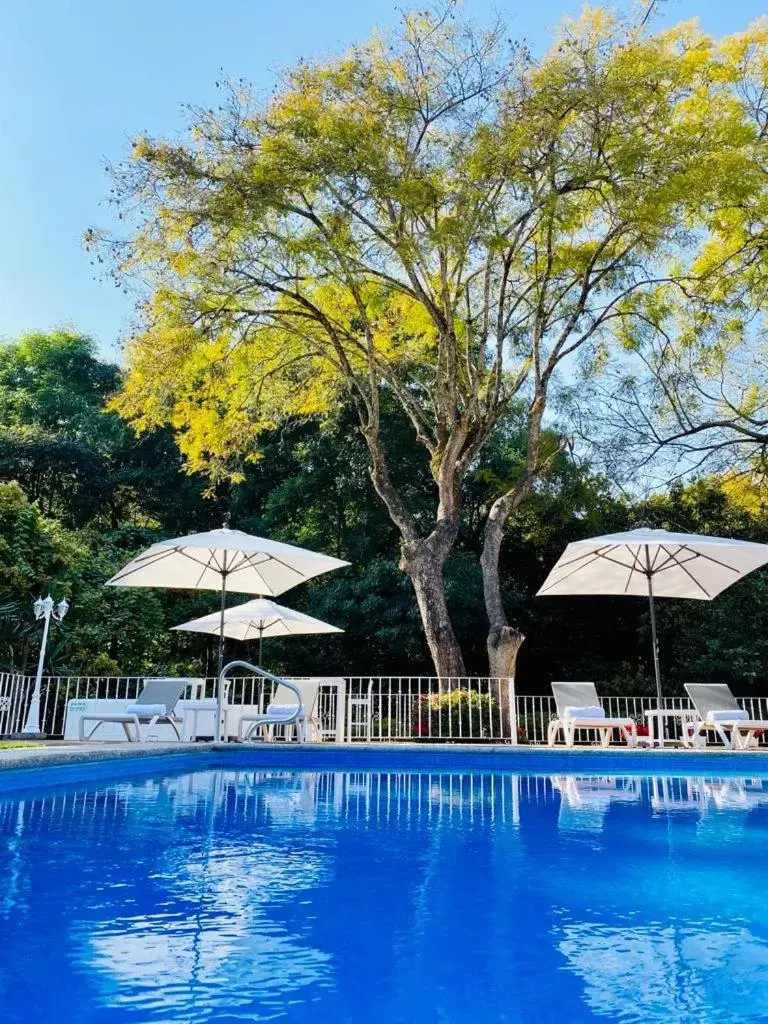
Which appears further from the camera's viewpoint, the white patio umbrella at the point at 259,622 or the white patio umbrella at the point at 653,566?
the white patio umbrella at the point at 259,622

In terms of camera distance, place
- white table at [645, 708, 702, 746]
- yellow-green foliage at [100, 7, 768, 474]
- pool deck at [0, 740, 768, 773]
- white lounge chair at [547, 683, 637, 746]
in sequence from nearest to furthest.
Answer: pool deck at [0, 740, 768, 773], white table at [645, 708, 702, 746], white lounge chair at [547, 683, 637, 746], yellow-green foliage at [100, 7, 768, 474]

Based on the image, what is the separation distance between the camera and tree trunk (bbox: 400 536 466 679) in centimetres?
1370

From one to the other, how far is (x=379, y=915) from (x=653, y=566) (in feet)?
33.3

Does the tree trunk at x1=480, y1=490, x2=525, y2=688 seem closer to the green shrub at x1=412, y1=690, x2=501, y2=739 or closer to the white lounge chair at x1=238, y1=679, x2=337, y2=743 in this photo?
the green shrub at x1=412, y1=690, x2=501, y2=739

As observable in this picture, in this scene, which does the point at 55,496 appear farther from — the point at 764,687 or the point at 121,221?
the point at 764,687

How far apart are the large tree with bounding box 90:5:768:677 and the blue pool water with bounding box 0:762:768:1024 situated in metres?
8.25

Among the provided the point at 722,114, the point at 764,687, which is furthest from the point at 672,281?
the point at 764,687

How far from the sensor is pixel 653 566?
492 inches

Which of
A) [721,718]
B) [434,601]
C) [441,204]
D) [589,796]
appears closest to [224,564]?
[434,601]

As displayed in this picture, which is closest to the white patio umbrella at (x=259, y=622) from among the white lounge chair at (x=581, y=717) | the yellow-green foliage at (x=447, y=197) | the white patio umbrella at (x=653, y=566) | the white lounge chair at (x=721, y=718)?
the white lounge chair at (x=581, y=717)

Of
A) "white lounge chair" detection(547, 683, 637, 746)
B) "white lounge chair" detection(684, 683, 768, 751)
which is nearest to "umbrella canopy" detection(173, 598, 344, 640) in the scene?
"white lounge chair" detection(547, 683, 637, 746)

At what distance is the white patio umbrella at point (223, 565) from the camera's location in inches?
421

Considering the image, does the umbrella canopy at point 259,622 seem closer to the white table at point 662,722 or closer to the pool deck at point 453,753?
the pool deck at point 453,753

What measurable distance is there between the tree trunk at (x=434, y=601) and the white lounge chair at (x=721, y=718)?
147 inches
